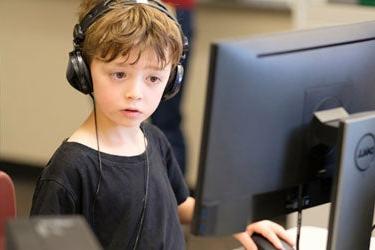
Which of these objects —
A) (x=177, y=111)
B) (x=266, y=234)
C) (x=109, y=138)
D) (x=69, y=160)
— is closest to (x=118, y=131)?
(x=109, y=138)

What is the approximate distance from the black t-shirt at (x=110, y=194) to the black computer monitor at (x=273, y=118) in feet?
1.00

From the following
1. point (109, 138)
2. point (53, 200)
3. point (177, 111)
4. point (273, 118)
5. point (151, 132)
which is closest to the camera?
point (273, 118)

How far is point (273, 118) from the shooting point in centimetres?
108

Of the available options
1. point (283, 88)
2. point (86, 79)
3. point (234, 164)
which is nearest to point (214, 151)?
point (234, 164)

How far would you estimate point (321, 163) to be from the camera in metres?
1.17

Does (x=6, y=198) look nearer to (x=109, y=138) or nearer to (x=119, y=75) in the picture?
(x=109, y=138)

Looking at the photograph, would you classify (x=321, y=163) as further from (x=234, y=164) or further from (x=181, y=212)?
(x=181, y=212)

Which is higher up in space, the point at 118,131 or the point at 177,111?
the point at 118,131

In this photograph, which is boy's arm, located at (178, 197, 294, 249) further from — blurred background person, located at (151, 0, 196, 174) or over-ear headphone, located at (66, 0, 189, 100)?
blurred background person, located at (151, 0, 196, 174)

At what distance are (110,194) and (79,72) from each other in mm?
228

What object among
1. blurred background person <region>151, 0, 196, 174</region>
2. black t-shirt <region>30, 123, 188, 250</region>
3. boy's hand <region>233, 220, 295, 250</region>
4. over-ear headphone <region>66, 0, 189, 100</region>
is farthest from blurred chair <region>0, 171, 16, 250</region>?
blurred background person <region>151, 0, 196, 174</region>

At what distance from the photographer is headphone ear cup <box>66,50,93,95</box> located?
1313 millimetres

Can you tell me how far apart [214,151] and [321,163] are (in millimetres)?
235

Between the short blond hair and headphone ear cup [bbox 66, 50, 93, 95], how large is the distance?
0.05 feet
